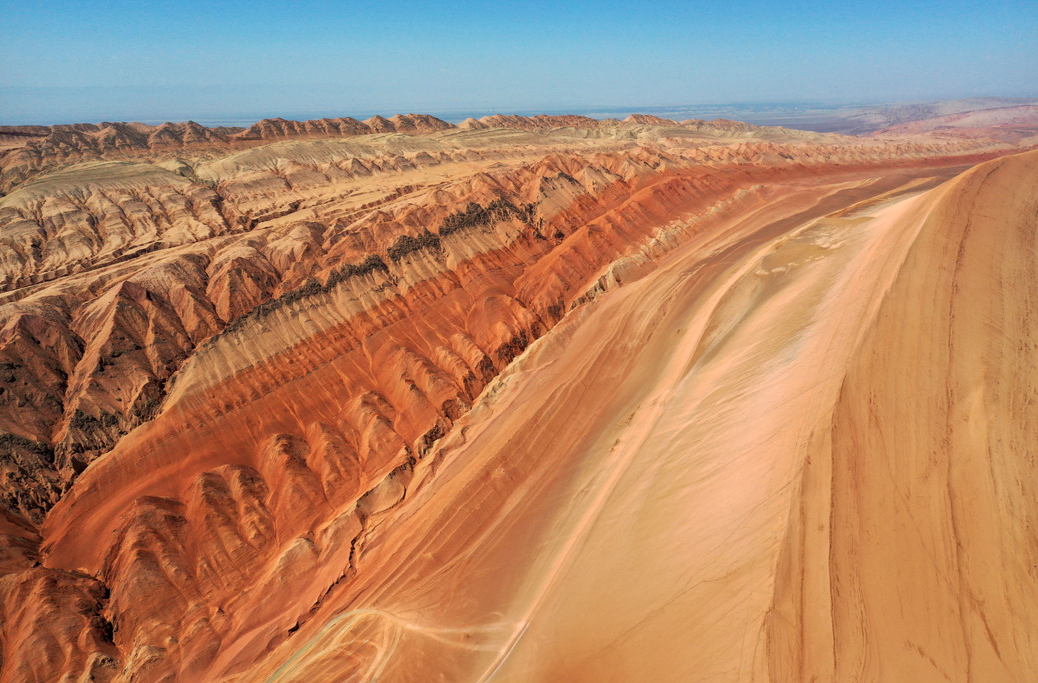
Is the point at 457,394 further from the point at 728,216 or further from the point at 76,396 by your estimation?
the point at 728,216

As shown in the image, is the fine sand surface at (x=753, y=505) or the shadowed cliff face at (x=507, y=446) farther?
the shadowed cliff face at (x=507, y=446)

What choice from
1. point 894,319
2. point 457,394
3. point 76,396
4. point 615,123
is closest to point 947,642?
point 894,319

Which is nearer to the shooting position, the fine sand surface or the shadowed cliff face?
the fine sand surface

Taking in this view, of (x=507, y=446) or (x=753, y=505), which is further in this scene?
(x=507, y=446)

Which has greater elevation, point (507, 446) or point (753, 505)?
point (753, 505)
